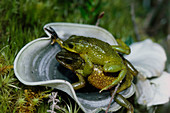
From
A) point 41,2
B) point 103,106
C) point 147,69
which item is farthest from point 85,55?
point 41,2

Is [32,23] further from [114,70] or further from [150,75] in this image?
[150,75]

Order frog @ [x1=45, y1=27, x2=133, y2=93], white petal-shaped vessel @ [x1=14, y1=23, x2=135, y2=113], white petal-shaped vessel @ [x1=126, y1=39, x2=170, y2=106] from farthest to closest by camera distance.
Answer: white petal-shaped vessel @ [x1=126, y1=39, x2=170, y2=106], frog @ [x1=45, y1=27, x2=133, y2=93], white petal-shaped vessel @ [x1=14, y1=23, x2=135, y2=113]

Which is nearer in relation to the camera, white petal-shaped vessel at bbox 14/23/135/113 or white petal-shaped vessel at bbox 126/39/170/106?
white petal-shaped vessel at bbox 14/23/135/113

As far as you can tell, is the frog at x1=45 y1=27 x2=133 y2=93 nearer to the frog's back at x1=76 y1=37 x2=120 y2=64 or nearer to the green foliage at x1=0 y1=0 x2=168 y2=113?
the frog's back at x1=76 y1=37 x2=120 y2=64

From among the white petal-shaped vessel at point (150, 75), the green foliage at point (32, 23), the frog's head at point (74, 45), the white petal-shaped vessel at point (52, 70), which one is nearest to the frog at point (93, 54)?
the frog's head at point (74, 45)

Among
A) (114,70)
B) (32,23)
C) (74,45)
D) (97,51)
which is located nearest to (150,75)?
(114,70)

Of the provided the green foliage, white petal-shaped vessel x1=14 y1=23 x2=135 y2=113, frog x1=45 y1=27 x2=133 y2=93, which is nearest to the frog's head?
frog x1=45 y1=27 x2=133 y2=93

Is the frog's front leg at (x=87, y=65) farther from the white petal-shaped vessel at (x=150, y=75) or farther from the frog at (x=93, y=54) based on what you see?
the white petal-shaped vessel at (x=150, y=75)

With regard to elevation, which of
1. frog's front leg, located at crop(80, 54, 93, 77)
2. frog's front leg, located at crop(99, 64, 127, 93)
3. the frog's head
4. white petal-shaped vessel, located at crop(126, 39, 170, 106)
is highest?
the frog's head

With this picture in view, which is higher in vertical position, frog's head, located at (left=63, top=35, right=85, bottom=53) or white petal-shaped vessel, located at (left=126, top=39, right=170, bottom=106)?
frog's head, located at (left=63, top=35, right=85, bottom=53)
